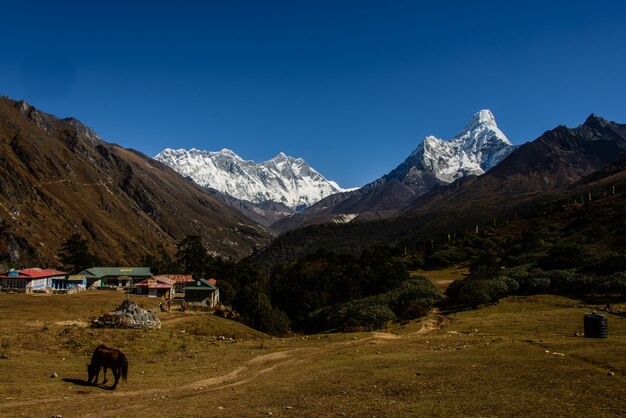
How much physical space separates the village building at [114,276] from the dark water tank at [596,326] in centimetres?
10640

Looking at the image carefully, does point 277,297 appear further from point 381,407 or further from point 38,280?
point 381,407

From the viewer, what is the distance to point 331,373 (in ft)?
85.5

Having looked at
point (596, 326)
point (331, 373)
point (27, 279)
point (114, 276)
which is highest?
point (114, 276)

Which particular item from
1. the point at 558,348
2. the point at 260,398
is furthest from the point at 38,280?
the point at 558,348

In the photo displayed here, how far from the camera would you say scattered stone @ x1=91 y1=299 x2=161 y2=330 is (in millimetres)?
45062

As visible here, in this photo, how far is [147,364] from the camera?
103 feet

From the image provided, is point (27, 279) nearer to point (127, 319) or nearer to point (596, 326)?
point (127, 319)

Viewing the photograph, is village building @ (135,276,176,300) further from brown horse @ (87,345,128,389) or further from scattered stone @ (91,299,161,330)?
brown horse @ (87,345,128,389)

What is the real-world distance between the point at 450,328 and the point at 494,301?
55.4ft

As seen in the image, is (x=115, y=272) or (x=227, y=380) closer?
(x=227, y=380)

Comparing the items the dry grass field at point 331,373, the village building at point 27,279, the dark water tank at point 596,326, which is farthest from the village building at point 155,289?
the dark water tank at point 596,326

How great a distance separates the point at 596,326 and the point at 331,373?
18460 mm

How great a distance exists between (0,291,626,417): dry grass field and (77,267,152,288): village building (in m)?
74.4

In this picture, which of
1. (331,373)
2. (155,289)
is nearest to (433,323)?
(331,373)
